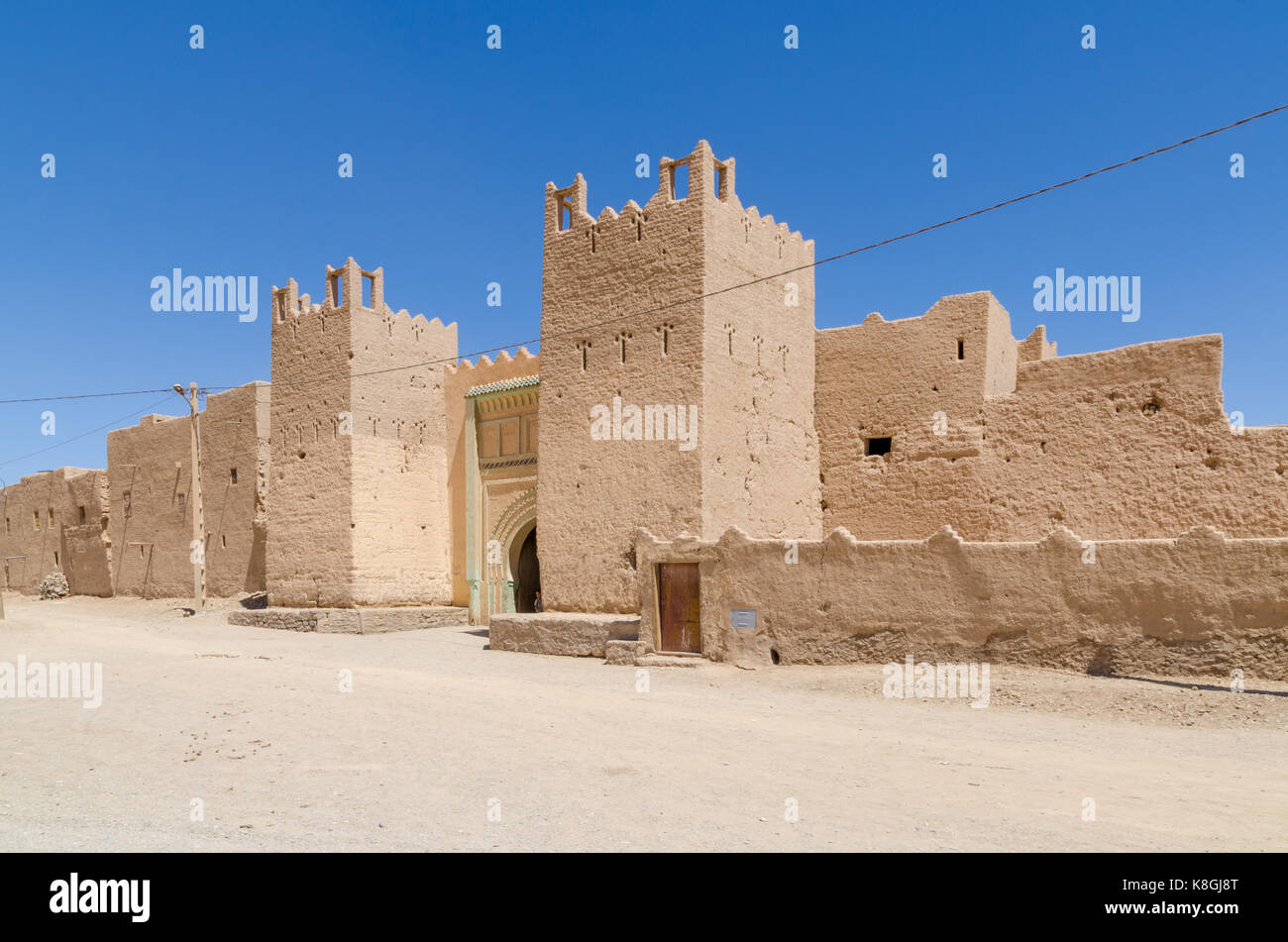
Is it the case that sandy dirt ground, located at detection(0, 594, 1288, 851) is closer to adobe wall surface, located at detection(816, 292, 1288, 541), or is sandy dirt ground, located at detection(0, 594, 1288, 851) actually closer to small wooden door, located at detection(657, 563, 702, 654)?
small wooden door, located at detection(657, 563, 702, 654)

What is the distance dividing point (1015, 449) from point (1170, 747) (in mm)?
8761

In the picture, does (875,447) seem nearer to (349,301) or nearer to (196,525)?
(349,301)

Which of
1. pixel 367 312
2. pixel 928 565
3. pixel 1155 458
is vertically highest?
pixel 367 312

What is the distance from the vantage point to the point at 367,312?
21.3m

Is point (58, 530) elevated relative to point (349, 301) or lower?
lower

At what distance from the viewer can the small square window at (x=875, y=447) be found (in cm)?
1770

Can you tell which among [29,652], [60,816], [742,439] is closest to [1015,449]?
[742,439]

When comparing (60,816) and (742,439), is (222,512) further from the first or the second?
(60,816)

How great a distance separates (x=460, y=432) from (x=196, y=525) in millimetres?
8258

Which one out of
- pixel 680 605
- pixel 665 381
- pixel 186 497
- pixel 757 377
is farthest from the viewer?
pixel 186 497

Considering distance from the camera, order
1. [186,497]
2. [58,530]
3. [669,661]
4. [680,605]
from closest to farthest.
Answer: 1. [669,661]
2. [680,605]
3. [186,497]
4. [58,530]

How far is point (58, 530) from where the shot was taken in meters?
32.2

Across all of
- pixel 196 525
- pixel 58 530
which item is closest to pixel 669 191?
pixel 196 525
